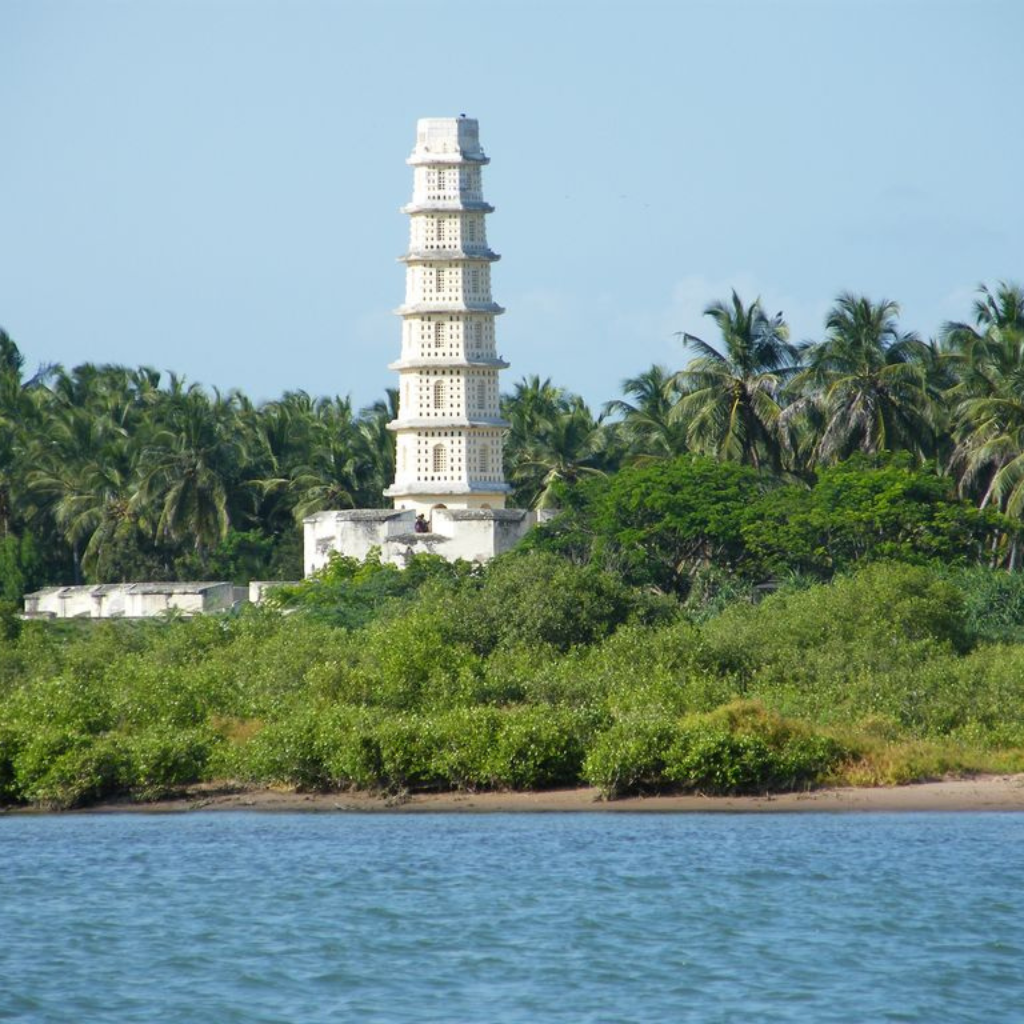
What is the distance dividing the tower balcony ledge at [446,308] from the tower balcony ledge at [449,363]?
1.24 m

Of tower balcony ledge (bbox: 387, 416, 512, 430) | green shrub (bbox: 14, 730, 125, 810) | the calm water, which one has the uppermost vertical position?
tower balcony ledge (bbox: 387, 416, 512, 430)

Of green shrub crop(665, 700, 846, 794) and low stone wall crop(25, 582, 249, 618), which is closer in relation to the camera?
green shrub crop(665, 700, 846, 794)

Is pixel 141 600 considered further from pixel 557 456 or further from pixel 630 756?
pixel 630 756

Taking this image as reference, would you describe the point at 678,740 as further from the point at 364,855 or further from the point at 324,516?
the point at 324,516

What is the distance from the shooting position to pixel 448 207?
58.0 m

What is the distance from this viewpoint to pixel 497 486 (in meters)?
59.8

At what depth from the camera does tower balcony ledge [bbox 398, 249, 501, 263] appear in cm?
5806

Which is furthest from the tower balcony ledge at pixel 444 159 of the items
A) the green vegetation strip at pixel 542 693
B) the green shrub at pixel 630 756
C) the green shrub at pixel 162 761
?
the green shrub at pixel 630 756

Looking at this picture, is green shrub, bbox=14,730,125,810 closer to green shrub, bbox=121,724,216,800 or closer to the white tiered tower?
green shrub, bbox=121,724,216,800

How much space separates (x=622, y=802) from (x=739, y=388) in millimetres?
28763

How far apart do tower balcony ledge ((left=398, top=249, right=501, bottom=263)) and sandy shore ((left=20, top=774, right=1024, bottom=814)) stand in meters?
26.8

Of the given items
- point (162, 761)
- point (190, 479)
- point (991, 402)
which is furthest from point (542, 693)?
point (190, 479)

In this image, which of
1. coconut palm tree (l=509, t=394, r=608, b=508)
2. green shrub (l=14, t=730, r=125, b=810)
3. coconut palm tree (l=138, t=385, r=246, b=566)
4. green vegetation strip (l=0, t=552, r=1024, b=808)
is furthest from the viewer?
coconut palm tree (l=509, t=394, r=608, b=508)

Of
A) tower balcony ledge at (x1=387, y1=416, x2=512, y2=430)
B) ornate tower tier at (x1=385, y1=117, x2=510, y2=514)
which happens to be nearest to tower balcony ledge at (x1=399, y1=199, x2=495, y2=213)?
ornate tower tier at (x1=385, y1=117, x2=510, y2=514)
